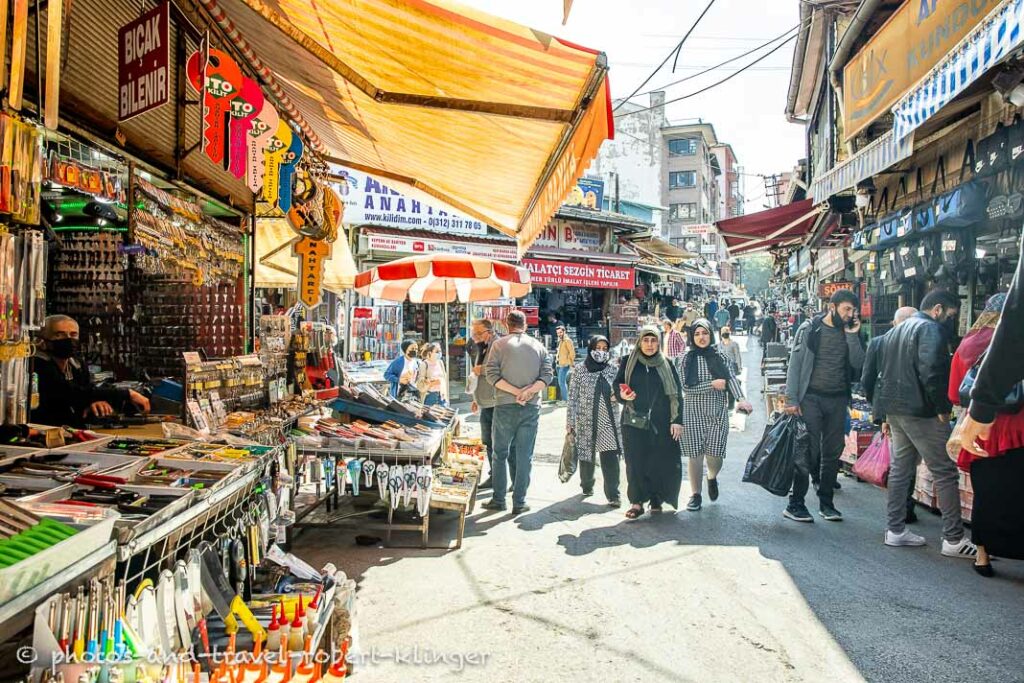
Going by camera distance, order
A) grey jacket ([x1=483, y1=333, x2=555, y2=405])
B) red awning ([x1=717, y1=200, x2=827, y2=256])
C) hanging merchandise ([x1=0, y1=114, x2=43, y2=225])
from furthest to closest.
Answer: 1. red awning ([x1=717, y1=200, x2=827, y2=256])
2. grey jacket ([x1=483, y1=333, x2=555, y2=405])
3. hanging merchandise ([x1=0, y1=114, x2=43, y2=225])

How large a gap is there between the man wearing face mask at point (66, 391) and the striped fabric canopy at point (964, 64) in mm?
6365

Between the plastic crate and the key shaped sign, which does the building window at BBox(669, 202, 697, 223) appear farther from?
the plastic crate

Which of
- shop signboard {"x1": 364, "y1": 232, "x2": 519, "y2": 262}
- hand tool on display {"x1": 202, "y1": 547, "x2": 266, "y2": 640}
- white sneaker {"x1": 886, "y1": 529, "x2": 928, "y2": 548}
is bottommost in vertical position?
white sneaker {"x1": 886, "y1": 529, "x2": 928, "y2": 548}

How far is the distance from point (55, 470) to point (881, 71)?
27.2 ft

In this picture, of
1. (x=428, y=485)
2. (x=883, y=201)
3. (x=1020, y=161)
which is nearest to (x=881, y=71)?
(x=1020, y=161)

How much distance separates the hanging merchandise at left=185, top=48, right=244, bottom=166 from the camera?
3.97 metres

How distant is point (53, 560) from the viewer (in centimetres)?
191

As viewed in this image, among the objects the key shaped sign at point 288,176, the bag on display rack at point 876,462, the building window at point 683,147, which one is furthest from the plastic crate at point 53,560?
the building window at point 683,147

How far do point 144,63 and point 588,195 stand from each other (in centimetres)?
2162

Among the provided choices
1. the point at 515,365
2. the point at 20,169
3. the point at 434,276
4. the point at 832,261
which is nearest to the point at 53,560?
the point at 20,169

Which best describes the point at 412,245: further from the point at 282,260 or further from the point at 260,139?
the point at 260,139

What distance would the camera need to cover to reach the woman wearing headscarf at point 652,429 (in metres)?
6.29

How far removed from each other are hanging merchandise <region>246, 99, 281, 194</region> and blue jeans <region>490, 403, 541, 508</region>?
10.4 feet

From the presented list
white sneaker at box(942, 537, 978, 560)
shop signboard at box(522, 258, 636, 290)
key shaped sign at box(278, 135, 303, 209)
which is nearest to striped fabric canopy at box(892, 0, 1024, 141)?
white sneaker at box(942, 537, 978, 560)
